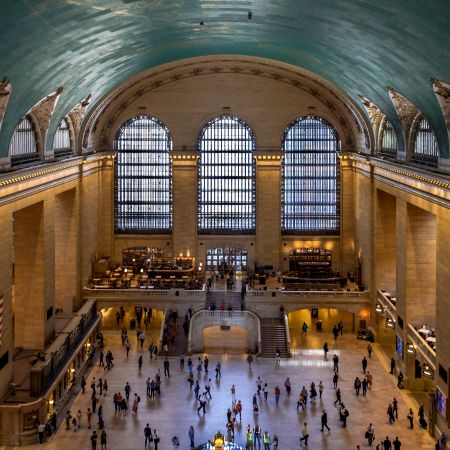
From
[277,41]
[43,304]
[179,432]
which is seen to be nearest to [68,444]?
[179,432]

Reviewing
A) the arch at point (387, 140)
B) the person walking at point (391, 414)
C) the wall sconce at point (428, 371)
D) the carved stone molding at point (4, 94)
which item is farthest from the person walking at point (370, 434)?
the carved stone molding at point (4, 94)

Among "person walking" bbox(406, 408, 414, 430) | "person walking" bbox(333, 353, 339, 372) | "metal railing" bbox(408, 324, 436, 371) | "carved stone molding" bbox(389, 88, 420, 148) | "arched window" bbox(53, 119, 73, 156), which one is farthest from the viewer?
"arched window" bbox(53, 119, 73, 156)

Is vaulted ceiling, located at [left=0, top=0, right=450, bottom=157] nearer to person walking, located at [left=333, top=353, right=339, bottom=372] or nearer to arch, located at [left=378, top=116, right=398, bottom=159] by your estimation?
arch, located at [left=378, top=116, right=398, bottom=159]

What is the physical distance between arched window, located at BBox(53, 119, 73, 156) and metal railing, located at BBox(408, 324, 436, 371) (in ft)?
72.4

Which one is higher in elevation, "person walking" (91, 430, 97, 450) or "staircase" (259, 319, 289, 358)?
"staircase" (259, 319, 289, 358)

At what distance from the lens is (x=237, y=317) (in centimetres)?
4941

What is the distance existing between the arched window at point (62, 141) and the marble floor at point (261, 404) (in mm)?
12349

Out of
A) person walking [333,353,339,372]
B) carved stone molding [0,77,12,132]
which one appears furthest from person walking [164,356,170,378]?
carved stone molding [0,77,12,132]

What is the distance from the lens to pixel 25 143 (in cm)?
3700

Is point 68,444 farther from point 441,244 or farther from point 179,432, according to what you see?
point 441,244

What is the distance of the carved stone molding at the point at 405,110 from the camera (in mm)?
36938

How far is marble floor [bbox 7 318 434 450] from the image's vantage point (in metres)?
32.7

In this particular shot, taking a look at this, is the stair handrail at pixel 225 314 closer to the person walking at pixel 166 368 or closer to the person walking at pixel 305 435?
the person walking at pixel 166 368

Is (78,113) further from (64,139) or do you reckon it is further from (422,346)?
(422,346)
